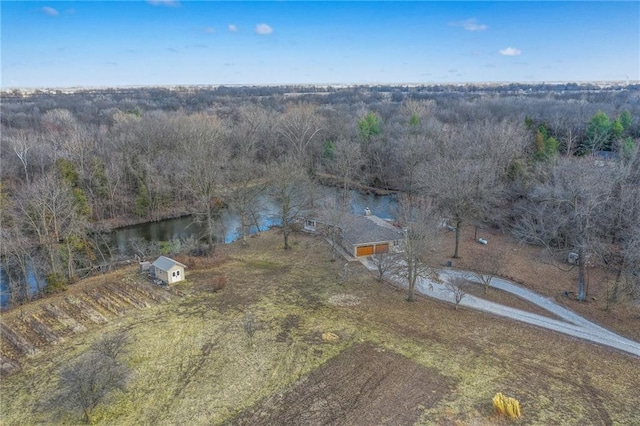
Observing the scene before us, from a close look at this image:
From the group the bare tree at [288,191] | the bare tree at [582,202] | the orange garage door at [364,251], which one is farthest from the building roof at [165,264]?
the bare tree at [582,202]

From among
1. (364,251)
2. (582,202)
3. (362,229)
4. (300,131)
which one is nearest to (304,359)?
(364,251)

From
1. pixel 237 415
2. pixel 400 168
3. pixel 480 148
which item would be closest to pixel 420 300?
pixel 237 415

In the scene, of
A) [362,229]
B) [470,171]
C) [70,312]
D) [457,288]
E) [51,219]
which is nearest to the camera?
[70,312]

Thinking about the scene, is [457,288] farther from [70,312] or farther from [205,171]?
[70,312]

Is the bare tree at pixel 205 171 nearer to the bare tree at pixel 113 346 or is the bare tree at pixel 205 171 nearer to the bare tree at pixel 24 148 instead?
the bare tree at pixel 113 346

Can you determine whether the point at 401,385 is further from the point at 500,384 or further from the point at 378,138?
the point at 378,138

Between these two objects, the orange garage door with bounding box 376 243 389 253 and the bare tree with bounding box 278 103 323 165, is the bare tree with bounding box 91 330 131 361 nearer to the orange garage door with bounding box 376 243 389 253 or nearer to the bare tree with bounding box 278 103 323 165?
the orange garage door with bounding box 376 243 389 253
